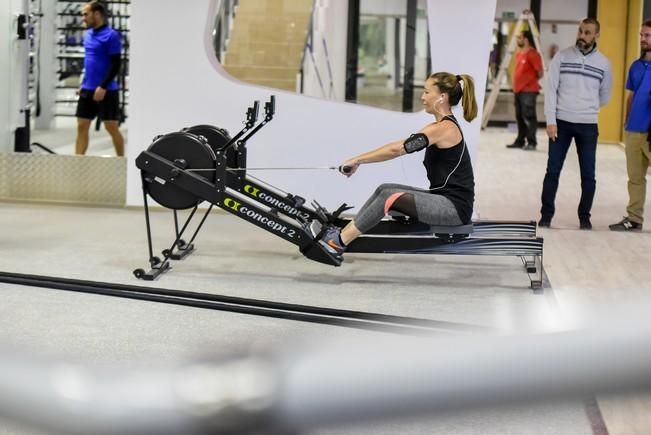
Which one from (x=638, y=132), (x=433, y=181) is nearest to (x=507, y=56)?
(x=638, y=132)

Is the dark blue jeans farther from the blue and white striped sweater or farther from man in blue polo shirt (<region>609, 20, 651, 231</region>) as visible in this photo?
man in blue polo shirt (<region>609, 20, 651, 231</region>)

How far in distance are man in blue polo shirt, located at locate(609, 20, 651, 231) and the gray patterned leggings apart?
7.98 feet

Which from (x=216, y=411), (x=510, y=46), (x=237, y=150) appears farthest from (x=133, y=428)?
(x=510, y=46)

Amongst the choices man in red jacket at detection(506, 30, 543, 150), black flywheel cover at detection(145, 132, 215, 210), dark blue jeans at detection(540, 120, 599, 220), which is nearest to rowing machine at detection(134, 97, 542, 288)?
black flywheel cover at detection(145, 132, 215, 210)

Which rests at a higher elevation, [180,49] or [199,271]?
[180,49]

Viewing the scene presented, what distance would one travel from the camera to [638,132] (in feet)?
23.9

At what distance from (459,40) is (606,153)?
6998 millimetres

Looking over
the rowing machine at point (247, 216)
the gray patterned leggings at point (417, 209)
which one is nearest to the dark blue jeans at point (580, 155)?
the rowing machine at point (247, 216)

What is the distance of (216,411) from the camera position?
0.29m

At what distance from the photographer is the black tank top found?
5.41m

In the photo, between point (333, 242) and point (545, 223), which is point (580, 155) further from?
point (333, 242)

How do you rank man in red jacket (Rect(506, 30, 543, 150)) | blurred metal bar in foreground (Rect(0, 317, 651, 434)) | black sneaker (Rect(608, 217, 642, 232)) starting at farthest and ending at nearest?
man in red jacket (Rect(506, 30, 543, 150)), black sneaker (Rect(608, 217, 642, 232)), blurred metal bar in foreground (Rect(0, 317, 651, 434))

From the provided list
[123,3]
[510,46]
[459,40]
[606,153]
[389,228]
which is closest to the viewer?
[389,228]

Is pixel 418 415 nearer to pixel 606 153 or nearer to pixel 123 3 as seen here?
pixel 123 3
